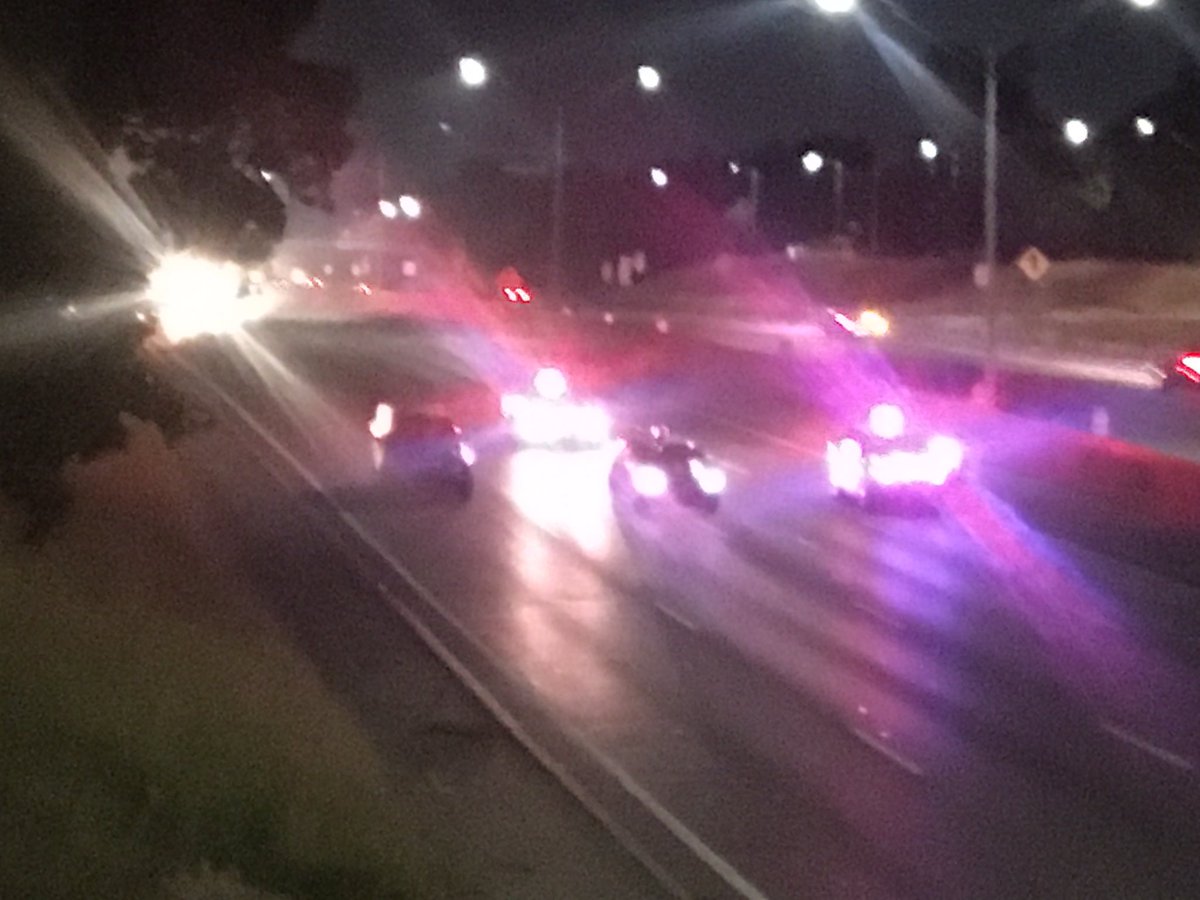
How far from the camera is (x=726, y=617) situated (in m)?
22.3

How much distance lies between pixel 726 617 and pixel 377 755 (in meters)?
7.34

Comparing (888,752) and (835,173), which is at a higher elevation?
(835,173)

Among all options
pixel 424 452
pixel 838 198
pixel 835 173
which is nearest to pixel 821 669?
pixel 424 452

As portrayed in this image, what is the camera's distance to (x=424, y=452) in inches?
1298

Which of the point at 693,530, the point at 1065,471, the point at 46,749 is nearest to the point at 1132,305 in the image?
the point at 1065,471

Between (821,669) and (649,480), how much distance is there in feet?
40.0

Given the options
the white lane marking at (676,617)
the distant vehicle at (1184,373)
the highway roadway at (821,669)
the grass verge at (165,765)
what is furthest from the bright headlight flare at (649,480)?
the distant vehicle at (1184,373)

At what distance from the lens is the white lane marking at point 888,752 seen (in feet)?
50.1

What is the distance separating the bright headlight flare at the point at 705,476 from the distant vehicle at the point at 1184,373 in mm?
16566

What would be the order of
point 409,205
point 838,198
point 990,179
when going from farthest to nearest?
1. point 838,198
2. point 409,205
3. point 990,179

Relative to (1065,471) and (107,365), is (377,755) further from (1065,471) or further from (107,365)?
(1065,471)

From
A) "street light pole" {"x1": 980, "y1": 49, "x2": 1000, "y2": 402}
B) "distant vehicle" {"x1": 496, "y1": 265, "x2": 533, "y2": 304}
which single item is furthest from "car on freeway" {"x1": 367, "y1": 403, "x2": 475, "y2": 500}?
"distant vehicle" {"x1": 496, "y1": 265, "x2": 533, "y2": 304}

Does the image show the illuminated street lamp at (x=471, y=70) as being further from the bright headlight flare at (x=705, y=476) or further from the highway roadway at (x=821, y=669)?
the bright headlight flare at (x=705, y=476)

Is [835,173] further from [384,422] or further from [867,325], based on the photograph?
[384,422]
